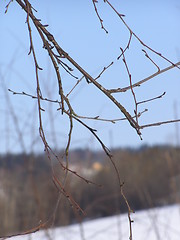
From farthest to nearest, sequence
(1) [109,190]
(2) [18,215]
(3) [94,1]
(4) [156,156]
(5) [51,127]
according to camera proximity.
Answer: (4) [156,156]
(1) [109,190]
(2) [18,215]
(5) [51,127]
(3) [94,1]

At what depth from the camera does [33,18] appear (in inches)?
35.8

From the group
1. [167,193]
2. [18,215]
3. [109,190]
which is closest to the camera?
[18,215]

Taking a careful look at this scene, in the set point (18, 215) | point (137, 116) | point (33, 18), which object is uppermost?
point (33, 18)

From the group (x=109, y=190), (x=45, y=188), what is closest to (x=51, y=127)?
(x=45, y=188)

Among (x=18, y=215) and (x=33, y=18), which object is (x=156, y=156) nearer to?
(x=18, y=215)

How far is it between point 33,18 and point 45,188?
3.87 metres

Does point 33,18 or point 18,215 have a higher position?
point 33,18

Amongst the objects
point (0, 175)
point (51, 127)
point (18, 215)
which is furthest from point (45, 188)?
point (51, 127)

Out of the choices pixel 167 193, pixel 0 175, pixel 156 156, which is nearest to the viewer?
pixel 0 175

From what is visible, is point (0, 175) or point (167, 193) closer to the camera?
point (0, 175)

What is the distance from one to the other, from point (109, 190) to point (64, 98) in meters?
7.37

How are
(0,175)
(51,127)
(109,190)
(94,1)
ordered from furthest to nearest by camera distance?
(109,190) → (0,175) → (51,127) → (94,1)

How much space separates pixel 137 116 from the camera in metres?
0.81

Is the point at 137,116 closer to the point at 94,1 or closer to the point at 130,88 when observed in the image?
the point at 130,88
